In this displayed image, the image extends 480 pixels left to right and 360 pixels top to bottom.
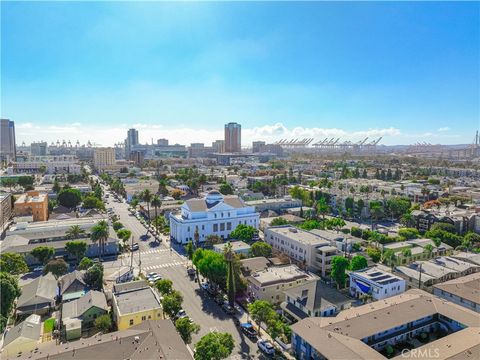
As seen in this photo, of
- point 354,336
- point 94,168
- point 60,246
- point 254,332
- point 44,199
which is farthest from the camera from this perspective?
point 94,168

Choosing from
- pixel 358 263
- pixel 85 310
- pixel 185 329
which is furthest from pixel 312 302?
pixel 85 310

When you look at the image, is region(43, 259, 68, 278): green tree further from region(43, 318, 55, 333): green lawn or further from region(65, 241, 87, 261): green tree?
region(43, 318, 55, 333): green lawn

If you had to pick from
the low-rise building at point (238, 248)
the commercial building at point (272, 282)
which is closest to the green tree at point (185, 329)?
the commercial building at point (272, 282)

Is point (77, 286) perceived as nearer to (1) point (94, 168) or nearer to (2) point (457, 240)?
(2) point (457, 240)

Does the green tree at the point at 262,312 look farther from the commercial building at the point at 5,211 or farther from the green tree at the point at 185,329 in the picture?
the commercial building at the point at 5,211

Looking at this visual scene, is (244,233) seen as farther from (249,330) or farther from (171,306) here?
(171,306)

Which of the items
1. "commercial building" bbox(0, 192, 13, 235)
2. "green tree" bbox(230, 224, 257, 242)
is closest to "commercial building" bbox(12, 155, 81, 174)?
"commercial building" bbox(0, 192, 13, 235)

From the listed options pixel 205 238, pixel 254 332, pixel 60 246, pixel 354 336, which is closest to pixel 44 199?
pixel 60 246
